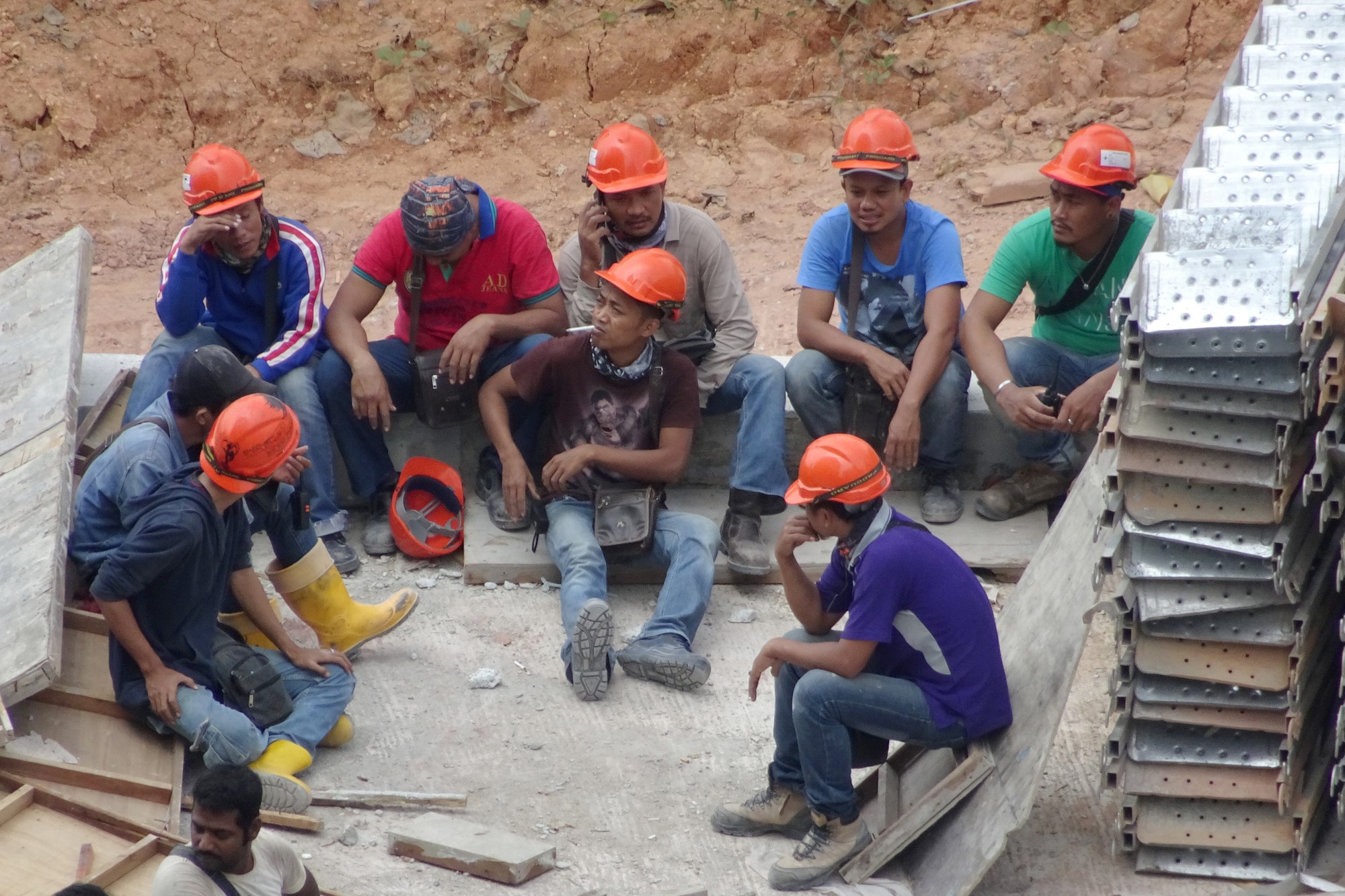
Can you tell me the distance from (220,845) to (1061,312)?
4232 mm

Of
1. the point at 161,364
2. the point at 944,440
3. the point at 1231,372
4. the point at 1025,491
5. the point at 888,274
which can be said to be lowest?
the point at 1025,491

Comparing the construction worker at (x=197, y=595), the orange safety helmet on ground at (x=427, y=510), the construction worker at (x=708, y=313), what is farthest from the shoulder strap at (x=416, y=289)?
the construction worker at (x=197, y=595)

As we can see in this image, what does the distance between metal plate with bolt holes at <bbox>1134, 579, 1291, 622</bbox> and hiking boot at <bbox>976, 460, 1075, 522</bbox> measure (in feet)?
7.84

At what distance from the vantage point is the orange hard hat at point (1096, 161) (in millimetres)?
6039

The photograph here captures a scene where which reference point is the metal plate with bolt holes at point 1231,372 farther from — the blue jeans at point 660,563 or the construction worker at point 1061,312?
the blue jeans at point 660,563

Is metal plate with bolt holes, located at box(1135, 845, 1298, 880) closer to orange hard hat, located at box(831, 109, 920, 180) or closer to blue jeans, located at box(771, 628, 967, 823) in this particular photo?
blue jeans, located at box(771, 628, 967, 823)

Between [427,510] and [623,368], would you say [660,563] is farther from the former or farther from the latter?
[427,510]

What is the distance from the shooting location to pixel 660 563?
625 cm

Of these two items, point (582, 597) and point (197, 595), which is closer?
point (197, 595)

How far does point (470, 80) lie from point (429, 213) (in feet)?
17.6

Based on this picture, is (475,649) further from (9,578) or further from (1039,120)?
(1039,120)

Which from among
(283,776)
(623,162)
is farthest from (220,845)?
(623,162)

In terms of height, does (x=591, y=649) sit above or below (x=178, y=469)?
below

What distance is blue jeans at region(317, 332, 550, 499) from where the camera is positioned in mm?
6441
